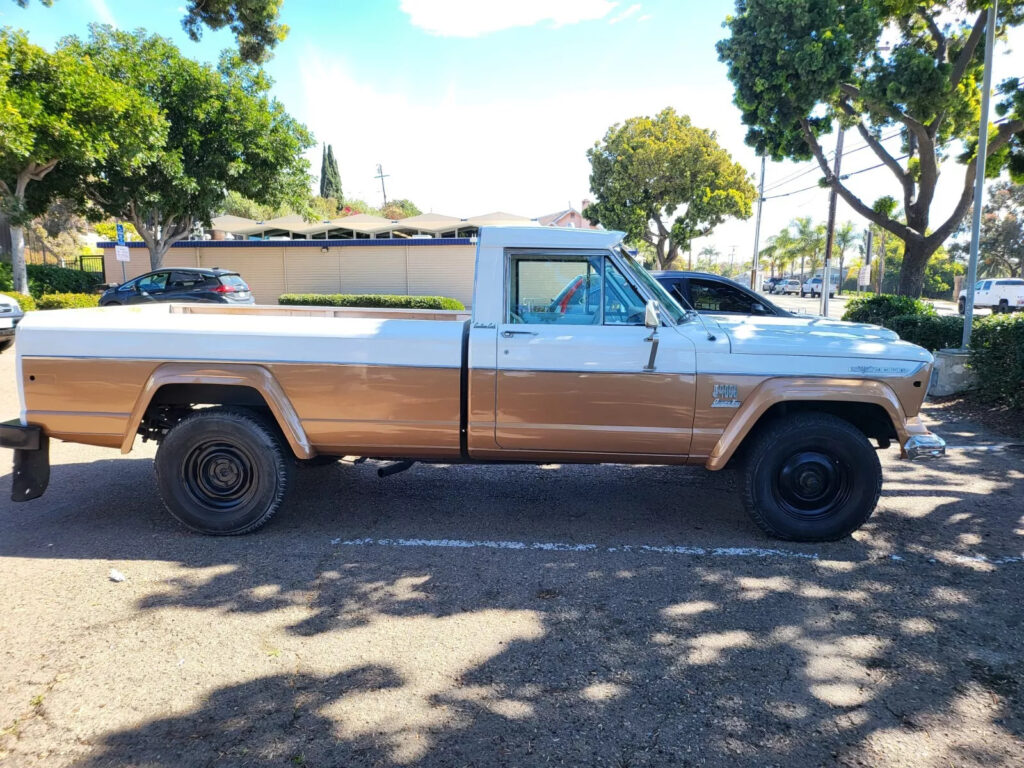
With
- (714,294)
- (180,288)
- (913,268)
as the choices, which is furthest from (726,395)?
(180,288)

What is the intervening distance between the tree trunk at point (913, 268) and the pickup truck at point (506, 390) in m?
11.0

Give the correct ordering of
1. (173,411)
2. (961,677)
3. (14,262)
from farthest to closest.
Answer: (14,262)
(173,411)
(961,677)

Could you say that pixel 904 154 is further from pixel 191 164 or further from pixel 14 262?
pixel 14 262

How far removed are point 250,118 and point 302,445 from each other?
1946cm

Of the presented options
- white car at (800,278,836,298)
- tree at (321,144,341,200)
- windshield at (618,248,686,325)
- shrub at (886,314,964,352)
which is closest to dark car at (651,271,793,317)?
shrub at (886,314,964,352)

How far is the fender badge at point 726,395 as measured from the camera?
13.8ft

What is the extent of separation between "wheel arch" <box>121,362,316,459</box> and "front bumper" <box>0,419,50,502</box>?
0.53 meters

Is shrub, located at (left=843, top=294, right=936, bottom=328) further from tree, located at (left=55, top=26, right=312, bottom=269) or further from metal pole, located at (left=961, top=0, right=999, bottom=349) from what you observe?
tree, located at (left=55, top=26, right=312, bottom=269)

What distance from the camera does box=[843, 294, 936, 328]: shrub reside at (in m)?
12.1

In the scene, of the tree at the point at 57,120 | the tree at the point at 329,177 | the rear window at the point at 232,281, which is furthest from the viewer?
the tree at the point at 329,177

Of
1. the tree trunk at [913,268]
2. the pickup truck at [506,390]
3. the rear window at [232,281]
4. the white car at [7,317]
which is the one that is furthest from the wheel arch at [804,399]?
the rear window at [232,281]

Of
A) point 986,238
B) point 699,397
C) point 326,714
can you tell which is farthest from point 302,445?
point 986,238

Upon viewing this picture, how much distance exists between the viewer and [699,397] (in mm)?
4223

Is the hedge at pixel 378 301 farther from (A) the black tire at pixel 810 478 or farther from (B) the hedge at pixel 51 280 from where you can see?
(A) the black tire at pixel 810 478
